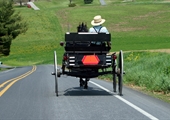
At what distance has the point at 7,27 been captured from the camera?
71.5 meters

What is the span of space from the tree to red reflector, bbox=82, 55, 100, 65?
5707cm

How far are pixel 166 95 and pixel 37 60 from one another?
49524 millimetres

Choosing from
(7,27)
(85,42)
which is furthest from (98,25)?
(7,27)

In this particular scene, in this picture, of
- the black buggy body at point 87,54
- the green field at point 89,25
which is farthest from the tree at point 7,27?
the black buggy body at point 87,54

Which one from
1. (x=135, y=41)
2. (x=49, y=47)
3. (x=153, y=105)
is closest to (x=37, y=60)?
(x=49, y=47)

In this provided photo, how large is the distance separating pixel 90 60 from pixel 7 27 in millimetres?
60653

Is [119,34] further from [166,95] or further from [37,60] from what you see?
[166,95]

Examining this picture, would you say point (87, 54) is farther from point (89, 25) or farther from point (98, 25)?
point (89, 25)

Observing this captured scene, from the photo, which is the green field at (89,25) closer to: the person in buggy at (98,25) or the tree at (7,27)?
the tree at (7,27)

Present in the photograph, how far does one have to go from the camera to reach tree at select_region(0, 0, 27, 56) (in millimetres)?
69375

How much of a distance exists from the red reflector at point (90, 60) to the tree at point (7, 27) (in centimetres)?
5707

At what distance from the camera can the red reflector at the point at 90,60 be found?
12531 mm

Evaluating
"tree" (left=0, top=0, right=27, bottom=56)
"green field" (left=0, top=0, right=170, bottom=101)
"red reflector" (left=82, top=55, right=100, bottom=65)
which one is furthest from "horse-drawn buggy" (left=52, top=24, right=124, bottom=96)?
"tree" (left=0, top=0, right=27, bottom=56)

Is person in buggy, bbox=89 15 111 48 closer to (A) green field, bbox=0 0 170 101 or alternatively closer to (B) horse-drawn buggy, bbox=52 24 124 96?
(B) horse-drawn buggy, bbox=52 24 124 96
